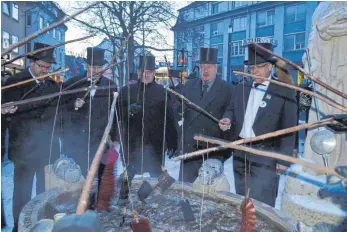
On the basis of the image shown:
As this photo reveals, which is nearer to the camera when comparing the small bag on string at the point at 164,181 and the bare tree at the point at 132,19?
the small bag on string at the point at 164,181

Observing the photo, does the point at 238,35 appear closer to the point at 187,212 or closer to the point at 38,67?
the point at 38,67

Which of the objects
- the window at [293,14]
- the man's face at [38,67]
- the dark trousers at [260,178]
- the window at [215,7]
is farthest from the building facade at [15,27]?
the dark trousers at [260,178]

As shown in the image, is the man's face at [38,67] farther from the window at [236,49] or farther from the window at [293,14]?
the window at [293,14]

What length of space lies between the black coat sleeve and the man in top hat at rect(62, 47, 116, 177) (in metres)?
2.18

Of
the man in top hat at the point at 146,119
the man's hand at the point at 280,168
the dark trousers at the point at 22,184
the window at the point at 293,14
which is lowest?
the dark trousers at the point at 22,184

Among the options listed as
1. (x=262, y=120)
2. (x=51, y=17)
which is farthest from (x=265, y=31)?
(x=51, y=17)

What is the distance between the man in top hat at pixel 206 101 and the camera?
399 cm

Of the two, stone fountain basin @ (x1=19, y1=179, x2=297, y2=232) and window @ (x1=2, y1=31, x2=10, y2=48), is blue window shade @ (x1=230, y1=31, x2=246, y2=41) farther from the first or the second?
window @ (x1=2, y1=31, x2=10, y2=48)

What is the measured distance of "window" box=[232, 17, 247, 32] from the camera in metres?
6.38

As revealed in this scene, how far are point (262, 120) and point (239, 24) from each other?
11.9 ft

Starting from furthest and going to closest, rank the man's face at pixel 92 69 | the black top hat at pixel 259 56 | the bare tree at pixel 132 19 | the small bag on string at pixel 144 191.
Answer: the bare tree at pixel 132 19, the man's face at pixel 92 69, the black top hat at pixel 259 56, the small bag on string at pixel 144 191

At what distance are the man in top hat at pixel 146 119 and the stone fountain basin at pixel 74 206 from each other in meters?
1.32

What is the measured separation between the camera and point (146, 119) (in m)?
4.56

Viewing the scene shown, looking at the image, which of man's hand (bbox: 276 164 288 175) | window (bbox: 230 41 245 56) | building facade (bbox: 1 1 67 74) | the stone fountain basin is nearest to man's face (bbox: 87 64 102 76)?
building facade (bbox: 1 1 67 74)
